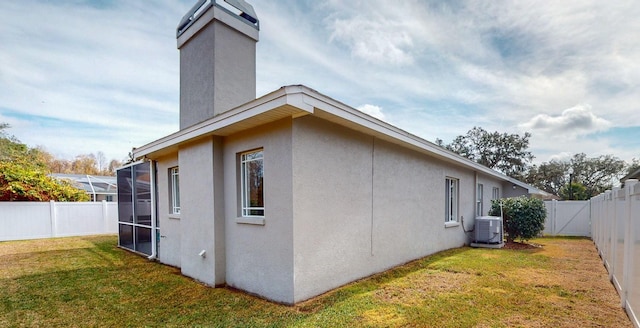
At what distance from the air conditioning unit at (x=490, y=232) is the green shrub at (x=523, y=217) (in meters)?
0.86

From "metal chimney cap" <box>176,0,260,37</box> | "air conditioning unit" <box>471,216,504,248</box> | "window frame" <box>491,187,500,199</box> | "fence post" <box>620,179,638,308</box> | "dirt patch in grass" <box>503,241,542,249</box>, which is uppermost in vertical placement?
"metal chimney cap" <box>176,0,260,37</box>

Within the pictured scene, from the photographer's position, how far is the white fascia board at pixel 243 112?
156 inches

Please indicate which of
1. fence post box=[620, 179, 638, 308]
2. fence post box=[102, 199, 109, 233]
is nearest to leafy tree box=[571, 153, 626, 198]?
fence post box=[620, 179, 638, 308]

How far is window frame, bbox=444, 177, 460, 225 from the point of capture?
32.0 feet

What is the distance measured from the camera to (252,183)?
543cm

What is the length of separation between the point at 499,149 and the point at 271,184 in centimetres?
3230

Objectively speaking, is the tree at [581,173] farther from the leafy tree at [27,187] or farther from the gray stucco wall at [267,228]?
the leafy tree at [27,187]

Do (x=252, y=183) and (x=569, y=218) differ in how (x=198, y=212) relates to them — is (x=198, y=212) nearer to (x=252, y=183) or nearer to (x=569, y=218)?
(x=252, y=183)

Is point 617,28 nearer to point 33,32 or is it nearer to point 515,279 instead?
point 515,279

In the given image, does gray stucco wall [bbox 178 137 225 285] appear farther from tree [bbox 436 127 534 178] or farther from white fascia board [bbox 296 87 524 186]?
tree [bbox 436 127 534 178]

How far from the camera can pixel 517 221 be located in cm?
1048

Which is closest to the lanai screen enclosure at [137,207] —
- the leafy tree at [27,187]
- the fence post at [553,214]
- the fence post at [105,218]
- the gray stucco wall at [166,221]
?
the gray stucco wall at [166,221]

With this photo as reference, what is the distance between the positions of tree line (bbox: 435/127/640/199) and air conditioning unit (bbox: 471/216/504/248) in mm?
20837

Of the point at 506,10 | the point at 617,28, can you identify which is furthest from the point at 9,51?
the point at 617,28
